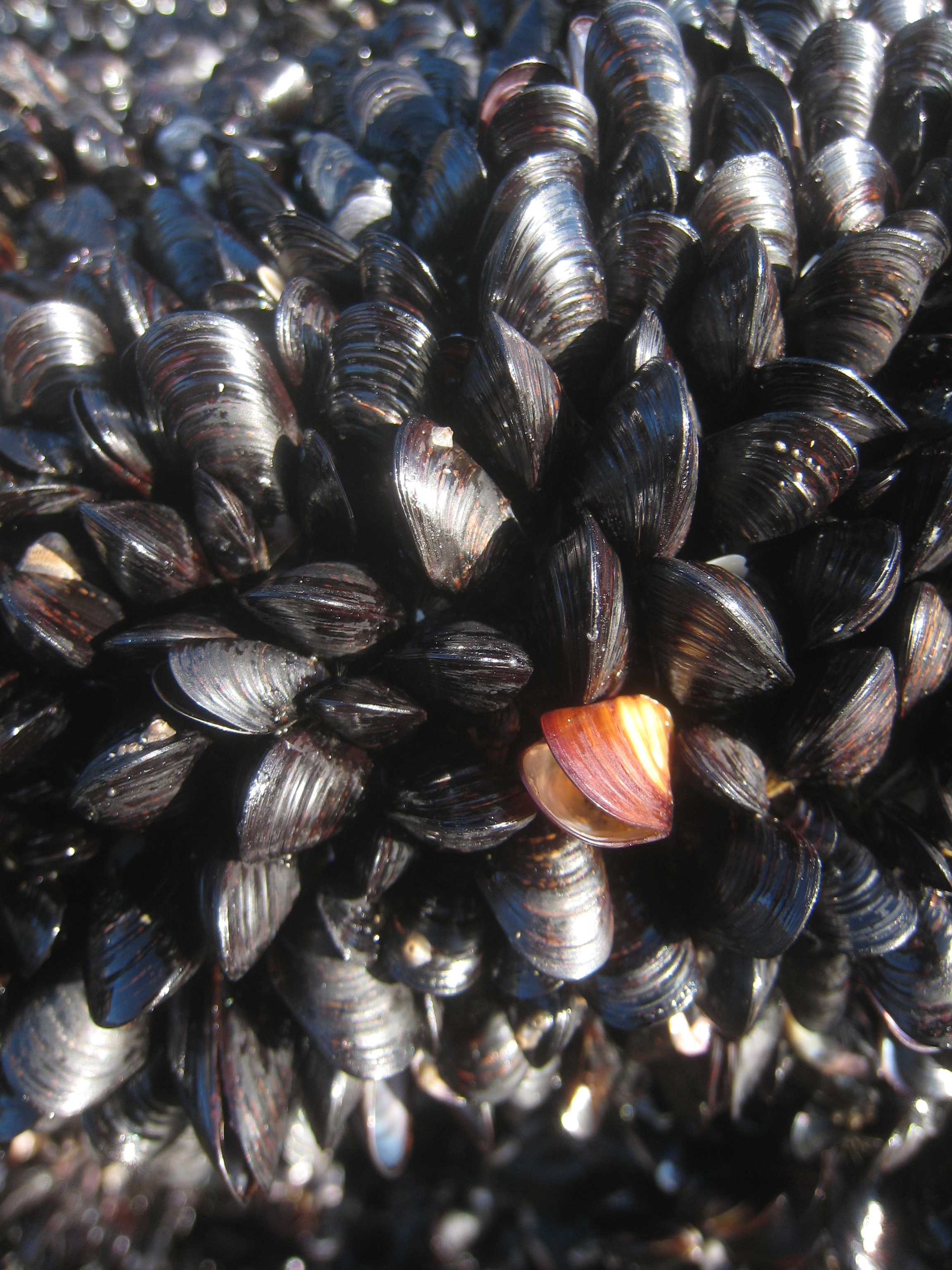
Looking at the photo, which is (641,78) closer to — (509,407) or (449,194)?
(449,194)

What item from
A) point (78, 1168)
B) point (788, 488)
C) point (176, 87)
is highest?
point (176, 87)

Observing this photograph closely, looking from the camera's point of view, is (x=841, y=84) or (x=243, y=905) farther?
(x=841, y=84)

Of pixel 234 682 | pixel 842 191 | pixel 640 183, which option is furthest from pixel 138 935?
pixel 842 191

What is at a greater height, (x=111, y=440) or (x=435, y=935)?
(x=111, y=440)

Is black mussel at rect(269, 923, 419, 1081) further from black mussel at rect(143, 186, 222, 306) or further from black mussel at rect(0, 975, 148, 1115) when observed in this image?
black mussel at rect(143, 186, 222, 306)

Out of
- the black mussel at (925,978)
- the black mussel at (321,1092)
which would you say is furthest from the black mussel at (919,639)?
the black mussel at (321,1092)

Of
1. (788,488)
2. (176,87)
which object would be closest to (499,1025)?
(788,488)

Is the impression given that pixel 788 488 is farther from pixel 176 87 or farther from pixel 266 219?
pixel 176 87
